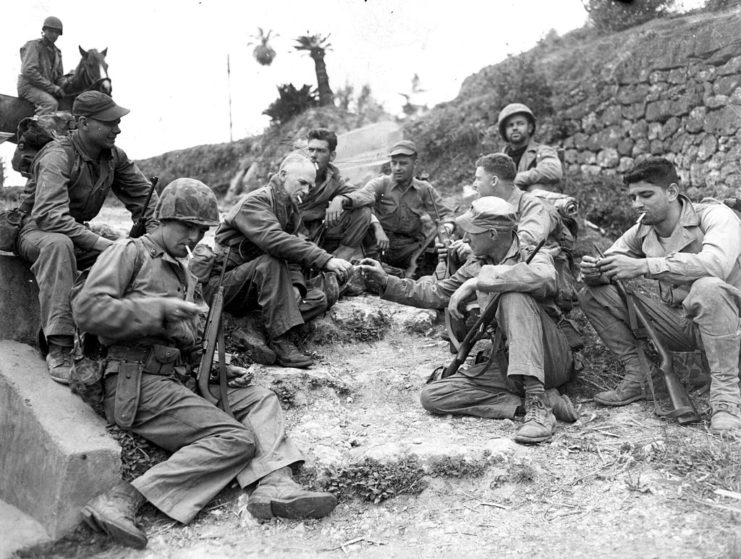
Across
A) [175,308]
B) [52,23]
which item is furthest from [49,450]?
[52,23]

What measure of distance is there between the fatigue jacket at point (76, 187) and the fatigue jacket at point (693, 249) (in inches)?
143

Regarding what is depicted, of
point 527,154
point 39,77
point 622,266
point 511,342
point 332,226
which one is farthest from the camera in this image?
point 39,77

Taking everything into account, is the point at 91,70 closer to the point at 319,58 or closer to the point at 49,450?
the point at 49,450

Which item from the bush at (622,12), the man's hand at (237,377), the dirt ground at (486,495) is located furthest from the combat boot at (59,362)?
the bush at (622,12)

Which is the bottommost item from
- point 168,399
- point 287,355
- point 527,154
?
point 287,355

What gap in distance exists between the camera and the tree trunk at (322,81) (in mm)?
21844

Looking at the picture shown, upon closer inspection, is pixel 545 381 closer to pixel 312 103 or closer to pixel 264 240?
pixel 264 240

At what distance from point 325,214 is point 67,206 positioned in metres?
3.09

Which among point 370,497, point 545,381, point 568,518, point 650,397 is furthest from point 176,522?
point 650,397

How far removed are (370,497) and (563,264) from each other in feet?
9.93

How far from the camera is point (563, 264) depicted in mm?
6422

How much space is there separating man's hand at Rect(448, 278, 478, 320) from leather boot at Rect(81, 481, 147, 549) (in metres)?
2.43

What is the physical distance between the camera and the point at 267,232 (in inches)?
233

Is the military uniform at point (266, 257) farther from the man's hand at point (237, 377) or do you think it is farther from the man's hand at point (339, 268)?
the man's hand at point (237, 377)
